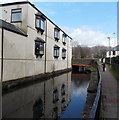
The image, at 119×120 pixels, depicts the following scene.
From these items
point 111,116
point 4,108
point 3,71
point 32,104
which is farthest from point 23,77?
point 111,116

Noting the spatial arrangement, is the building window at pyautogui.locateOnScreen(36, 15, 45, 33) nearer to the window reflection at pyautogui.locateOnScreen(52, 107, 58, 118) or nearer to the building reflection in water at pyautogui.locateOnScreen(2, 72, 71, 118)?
the building reflection in water at pyautogui.locateOnScreen(2, 72, 71, 118)

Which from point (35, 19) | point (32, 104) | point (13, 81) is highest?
point (35, 19)

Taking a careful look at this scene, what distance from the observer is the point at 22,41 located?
17344 millimetres

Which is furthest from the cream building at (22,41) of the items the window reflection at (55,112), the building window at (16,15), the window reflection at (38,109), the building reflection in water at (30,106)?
the window reflection at (55,112)

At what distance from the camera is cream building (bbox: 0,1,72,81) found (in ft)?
Result: 47.1

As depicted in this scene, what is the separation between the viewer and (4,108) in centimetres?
936

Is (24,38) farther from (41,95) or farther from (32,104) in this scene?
(32,104)

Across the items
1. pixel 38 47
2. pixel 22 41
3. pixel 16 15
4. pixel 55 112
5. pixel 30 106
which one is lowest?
pixel 55 112

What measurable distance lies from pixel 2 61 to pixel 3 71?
0.88 metres

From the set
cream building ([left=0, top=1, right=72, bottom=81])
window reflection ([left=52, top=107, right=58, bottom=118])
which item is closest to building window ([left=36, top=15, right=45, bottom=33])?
cream building ([left=0, top=1, right=72, bottom=81])

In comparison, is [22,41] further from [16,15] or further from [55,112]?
[55,112]

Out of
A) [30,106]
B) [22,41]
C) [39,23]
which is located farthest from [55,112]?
[39,23]

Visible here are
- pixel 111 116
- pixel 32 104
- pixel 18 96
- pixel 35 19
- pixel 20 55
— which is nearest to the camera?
pixel 111 116

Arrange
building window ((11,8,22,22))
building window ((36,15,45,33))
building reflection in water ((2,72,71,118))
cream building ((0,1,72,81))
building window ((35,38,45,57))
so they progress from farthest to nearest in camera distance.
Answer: building window ((36,15,45,33))
building window ((35,38,45,57))
building window ((11,8,22,22))
cream building ((0,1,72,81))
building reflection in water ((2,72,71,118))
